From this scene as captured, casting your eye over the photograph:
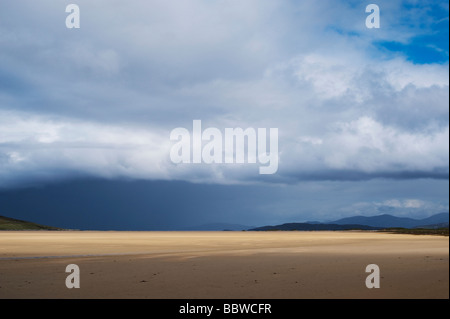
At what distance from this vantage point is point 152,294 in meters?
17.8

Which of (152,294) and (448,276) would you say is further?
(448,276)

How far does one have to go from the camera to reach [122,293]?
18.0 m

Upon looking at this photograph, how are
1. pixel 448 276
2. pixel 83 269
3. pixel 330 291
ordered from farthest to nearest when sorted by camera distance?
1. pixel 83 269
2. pixel 448 276
3. pixel 330 291

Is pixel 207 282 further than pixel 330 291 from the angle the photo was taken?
Yes

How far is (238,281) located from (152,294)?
4.90 metres

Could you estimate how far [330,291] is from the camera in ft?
57.5

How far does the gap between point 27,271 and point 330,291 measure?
61.0 ft
